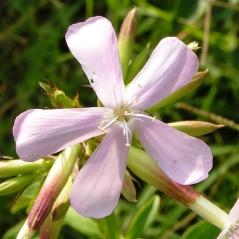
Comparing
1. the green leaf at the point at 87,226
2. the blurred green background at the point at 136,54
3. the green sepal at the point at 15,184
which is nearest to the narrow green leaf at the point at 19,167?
the green sepal at the point at 15,184

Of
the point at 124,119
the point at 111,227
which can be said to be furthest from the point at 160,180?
the point at 111,227

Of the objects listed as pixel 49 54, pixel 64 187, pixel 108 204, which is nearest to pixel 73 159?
pixel 64 187

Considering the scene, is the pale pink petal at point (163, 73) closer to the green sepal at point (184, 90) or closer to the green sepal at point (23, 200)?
the green sepal at point (184, 90)

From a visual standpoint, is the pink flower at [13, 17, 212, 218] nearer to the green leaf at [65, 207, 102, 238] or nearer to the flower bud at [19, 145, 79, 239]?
the flower bud at [19, 145, 79, 239]

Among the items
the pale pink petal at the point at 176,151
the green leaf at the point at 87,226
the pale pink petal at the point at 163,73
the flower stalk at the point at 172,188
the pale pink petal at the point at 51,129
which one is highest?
the pale pink petal at the point at 163,73

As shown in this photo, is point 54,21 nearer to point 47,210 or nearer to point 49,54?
point 49,54
